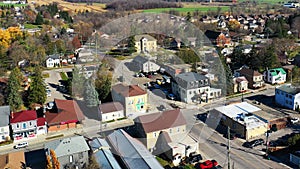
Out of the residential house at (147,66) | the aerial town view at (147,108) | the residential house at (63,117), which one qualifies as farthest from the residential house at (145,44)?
the residential house at (63,117)

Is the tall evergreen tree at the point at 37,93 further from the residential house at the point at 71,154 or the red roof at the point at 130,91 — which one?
A: the residential house at the point at 71,154

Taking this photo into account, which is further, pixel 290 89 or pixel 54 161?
pixel 290 89

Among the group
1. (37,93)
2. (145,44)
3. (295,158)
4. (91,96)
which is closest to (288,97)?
(295,158)

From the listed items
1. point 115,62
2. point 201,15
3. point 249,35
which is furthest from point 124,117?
point 201,15

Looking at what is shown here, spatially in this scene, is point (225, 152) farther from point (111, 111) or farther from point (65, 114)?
point (65, 114)

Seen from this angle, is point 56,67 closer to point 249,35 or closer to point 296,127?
point 296,127

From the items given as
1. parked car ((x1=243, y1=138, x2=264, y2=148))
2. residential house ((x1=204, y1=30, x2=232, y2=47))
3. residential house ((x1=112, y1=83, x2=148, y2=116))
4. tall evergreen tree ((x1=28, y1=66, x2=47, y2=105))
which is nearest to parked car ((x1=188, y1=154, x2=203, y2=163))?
parked car ((x1=243, y1=138, x2=264, y2=148))

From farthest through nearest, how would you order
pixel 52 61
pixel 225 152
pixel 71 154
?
1. pixel 52 61
2. pixel 225 152
3. pixel 71 154

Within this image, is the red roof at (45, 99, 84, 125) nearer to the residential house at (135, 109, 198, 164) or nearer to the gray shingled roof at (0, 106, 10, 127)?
the gray shingled roof at (0, 106, 10, 127)
